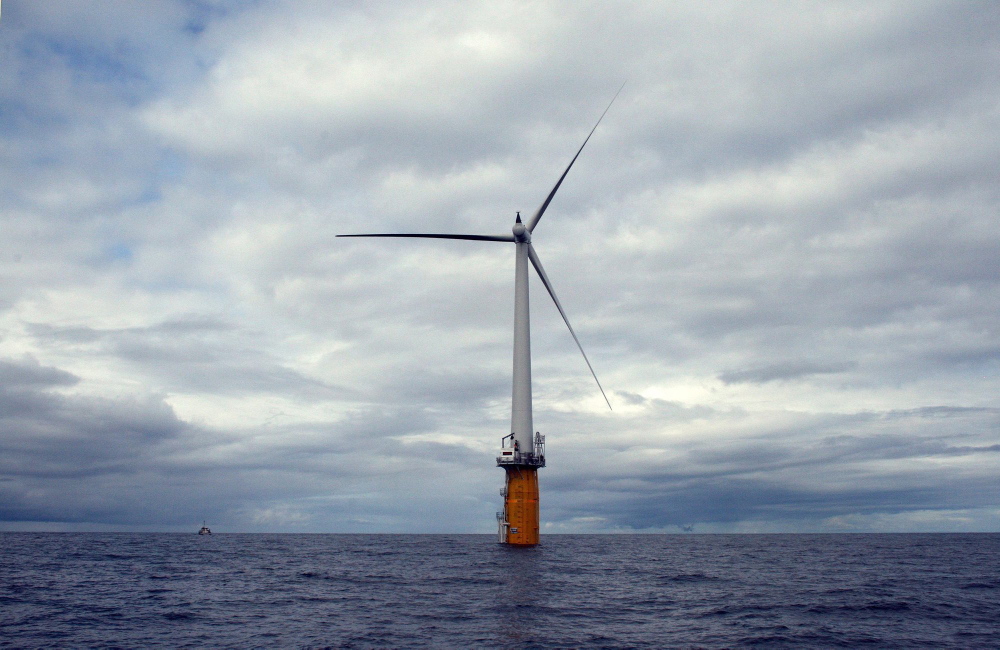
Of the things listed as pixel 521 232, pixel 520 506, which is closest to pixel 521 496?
pixel 520 506

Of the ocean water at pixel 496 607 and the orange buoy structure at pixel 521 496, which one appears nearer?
the ocean water at pixel 496 607

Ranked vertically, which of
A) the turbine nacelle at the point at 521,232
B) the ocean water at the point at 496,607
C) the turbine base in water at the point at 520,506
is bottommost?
the ocean water at the point at 496,607

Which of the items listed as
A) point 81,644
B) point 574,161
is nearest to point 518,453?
point 574,161

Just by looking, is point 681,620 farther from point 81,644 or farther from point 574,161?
point 574,161

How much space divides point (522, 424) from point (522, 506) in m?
13.0

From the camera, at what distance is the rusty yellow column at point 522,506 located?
10612 centimetres

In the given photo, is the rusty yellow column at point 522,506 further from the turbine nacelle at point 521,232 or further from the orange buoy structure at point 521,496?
the turbine nacelle at point 521,232

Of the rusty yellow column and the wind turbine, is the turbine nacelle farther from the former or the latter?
the rusty yellow column

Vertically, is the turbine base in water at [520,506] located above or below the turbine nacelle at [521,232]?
below

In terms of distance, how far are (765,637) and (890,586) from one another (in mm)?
38663

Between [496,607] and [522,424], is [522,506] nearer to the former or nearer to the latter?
[522,424]

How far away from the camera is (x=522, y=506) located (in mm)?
108000

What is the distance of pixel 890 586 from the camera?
73000 mm

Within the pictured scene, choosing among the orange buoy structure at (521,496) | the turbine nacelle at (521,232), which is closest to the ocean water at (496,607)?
the orange buoy structure at (521,496)
